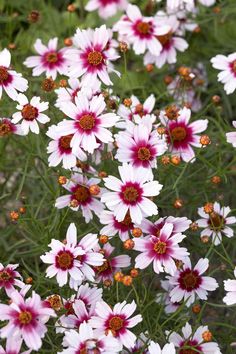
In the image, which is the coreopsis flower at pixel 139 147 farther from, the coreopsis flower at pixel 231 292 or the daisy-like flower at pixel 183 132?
the coreopsis flower at pixel 231 292

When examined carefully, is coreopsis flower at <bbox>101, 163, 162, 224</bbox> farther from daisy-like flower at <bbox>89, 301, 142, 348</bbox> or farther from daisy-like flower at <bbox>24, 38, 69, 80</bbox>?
daisy-like flower at <bbox>24, 38, 69, 80</bbox>

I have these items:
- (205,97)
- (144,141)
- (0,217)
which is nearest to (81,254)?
(144,141)

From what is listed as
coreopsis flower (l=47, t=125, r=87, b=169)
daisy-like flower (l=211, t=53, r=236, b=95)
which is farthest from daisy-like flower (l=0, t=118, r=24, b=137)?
daisy-like flower (l=211, t=53, r=236, b=95)

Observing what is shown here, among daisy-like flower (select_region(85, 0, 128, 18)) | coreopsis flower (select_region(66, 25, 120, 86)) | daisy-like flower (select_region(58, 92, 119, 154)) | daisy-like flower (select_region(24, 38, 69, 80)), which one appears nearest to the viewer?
daisy-like flower (select_region(58, 92, 119, 154))

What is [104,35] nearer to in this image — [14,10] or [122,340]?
[122,340]

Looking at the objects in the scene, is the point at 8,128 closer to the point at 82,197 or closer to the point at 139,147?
the point at 82,197

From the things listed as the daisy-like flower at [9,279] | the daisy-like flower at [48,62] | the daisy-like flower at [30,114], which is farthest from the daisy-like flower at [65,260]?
the daisy-like flower at [48,62]
